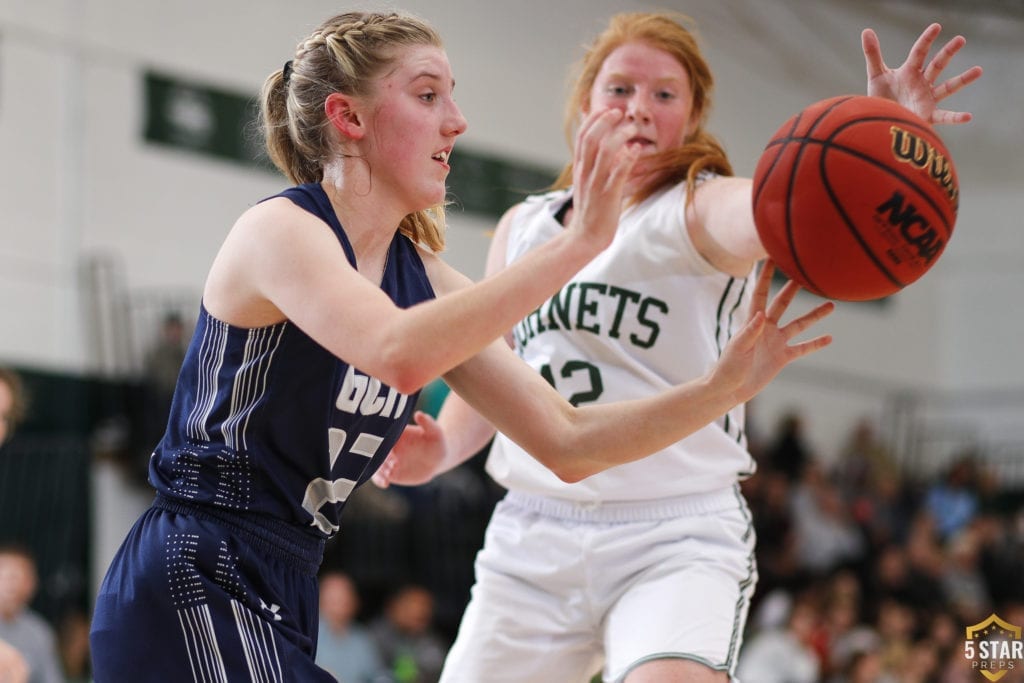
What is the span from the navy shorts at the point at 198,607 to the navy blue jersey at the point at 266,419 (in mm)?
68

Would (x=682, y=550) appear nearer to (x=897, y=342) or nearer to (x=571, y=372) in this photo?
(x=571, y=372)

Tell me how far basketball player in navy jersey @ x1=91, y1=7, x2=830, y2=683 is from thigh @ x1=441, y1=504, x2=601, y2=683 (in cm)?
72

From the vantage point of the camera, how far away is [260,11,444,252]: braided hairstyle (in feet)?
9.85

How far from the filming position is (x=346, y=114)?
3.02 m

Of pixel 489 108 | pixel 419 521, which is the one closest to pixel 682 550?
pixel 419 521

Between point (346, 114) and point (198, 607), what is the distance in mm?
1131

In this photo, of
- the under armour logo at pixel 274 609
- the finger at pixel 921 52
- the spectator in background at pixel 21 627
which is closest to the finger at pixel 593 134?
the under armour logo at pixel 274 609

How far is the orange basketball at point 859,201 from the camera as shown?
3.08 metres

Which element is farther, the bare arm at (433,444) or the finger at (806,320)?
the bare arm at (433,444)

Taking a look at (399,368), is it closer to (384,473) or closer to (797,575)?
(384,473)

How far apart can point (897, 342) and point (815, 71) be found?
4.02m

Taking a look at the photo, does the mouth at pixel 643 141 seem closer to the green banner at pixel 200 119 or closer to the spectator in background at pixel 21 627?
the spectator in background at pixel 21 627

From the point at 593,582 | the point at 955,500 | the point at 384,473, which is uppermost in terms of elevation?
the point at 384,473

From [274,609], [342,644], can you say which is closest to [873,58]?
[274,609]
